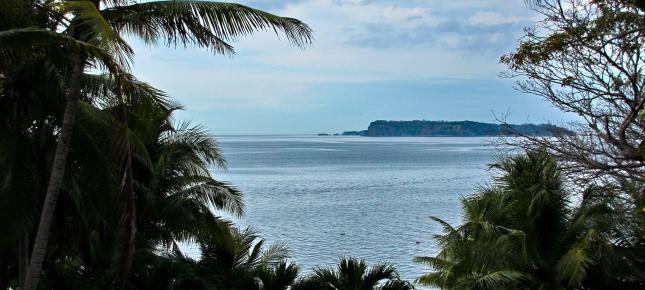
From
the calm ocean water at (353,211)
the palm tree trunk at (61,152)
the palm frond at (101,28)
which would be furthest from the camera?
the calm ocean water at (353,211)

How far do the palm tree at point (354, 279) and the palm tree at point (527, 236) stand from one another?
152cm

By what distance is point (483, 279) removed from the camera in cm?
1390

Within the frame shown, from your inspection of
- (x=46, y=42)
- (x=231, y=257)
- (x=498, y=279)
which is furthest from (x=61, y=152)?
(x=498, y=279)

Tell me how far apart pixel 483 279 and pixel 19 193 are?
355 inches

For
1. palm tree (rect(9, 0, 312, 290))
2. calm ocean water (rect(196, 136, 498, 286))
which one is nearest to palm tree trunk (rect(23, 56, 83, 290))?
palm tree (rect(9, 0, 312, 290))

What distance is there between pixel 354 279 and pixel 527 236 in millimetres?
4097

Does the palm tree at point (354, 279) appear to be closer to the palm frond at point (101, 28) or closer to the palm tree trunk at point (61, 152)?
the palm tree trunk at point (61, 152)

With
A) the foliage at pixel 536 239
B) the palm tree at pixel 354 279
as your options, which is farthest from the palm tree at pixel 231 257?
the foliage at pixel 536 239

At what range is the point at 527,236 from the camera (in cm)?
1519

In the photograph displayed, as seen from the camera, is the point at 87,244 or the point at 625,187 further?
the point at 87,244

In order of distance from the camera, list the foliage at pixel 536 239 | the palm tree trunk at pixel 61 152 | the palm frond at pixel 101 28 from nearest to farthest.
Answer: the palm frond at pixel 101 28 → the palm tree trunk at pixel 61 152 → the foliage at pixel 536 239

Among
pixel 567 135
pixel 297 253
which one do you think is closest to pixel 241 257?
pixel 567 135

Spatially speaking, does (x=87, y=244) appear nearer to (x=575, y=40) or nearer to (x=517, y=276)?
(x=517, y=276)

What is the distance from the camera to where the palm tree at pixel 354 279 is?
1450cm
